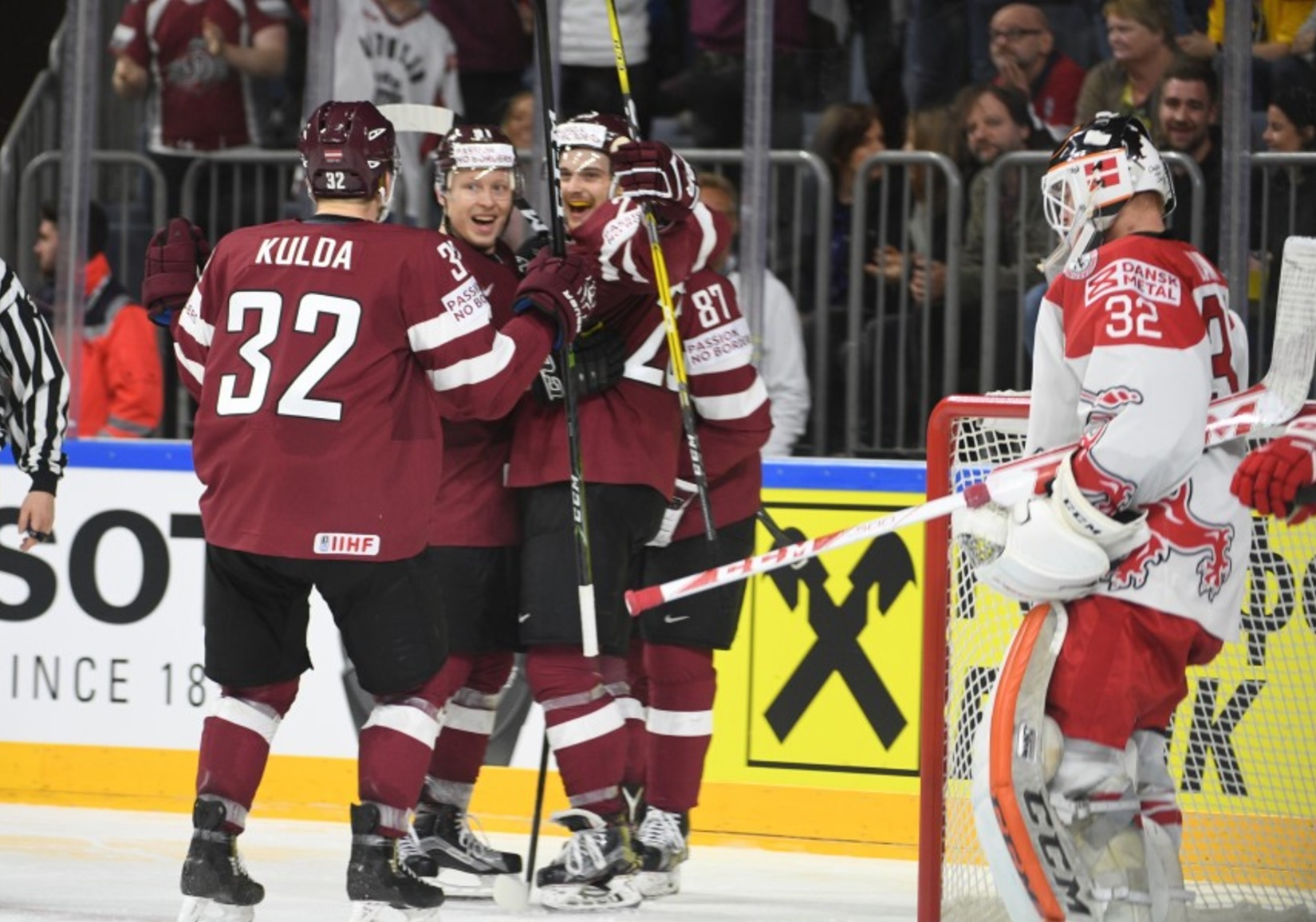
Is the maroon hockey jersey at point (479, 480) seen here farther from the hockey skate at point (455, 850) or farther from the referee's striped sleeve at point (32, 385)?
the referee's striped sleeve at point (32, 385)

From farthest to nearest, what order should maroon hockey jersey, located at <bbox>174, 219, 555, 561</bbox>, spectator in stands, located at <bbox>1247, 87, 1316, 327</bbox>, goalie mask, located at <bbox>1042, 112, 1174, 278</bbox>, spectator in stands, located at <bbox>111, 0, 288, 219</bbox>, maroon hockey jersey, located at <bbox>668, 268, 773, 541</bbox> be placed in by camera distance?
spectator in stands, located at <bbox>111, 0, 288, 219</bbox> → spectator in stands, located at <bbox>1247, 87, 1316, 327</bbox> → maroon hockey jersey, located at <bbox>668, 268, 773, 541</bbox> → maroon hockey jersey, located at <bbox>174, 219, 555, 561</bbox> → goalie mask, located at <bbox>1042, 112, 1174, 278</bbox>

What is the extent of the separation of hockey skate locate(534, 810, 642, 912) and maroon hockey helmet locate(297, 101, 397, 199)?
1351mm

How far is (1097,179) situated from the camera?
3744mm

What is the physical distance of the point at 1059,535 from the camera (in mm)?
3531

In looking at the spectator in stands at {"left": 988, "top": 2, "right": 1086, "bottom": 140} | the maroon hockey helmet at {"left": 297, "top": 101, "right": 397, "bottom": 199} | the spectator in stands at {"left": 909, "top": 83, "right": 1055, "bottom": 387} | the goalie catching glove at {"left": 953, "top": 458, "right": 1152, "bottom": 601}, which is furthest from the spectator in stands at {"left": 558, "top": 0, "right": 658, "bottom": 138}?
the goalie catching glove at {"left": 953, "top": 458, "right": 1152, "bottom": 601}

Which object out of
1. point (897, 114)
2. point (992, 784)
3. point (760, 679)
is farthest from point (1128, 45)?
point (992, 784)

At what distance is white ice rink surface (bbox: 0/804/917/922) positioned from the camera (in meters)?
4.70

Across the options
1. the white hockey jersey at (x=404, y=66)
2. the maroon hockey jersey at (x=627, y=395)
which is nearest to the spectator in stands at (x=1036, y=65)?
the white hockey jersey at (x=404, y=66)

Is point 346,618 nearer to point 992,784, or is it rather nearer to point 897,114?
point 992,784

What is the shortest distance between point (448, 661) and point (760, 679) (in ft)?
3.77

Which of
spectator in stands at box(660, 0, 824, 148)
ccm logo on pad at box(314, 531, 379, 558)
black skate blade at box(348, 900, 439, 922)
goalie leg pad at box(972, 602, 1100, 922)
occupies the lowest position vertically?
black skate blade at box(348, 900, 439, 922)

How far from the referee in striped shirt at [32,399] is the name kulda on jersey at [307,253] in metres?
0.80

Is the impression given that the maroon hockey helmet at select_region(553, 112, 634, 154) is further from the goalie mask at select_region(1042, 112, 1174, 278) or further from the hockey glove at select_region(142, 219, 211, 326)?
the goalie mask at select_region(1042, 112, 1174, 278)

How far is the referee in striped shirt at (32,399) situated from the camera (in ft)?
15.3
